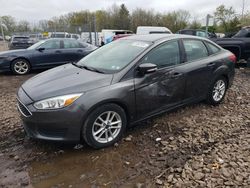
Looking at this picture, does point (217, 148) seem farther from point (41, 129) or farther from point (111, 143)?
point (41, 129)

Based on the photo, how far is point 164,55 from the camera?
3762 millimetres

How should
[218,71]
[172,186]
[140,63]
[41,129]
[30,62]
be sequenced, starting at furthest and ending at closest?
[30,62], [218,71], [140,63], [41,129], [172,186]

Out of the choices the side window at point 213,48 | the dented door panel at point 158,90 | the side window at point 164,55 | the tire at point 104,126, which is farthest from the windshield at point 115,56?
the side window at point 213,48

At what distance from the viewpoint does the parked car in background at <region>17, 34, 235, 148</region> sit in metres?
2.87

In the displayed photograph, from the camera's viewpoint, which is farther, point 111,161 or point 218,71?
point 218,71

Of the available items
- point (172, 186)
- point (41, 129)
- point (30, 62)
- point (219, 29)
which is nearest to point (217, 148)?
point (172, 186)

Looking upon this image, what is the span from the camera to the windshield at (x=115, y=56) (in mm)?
3459

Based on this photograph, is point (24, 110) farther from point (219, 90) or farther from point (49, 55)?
point (49, 55)

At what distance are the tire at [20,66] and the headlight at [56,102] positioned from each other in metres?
6.13

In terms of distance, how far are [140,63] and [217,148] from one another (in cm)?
163

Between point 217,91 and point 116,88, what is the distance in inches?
105

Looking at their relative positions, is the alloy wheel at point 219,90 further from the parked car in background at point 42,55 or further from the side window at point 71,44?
the side window at point 71,44

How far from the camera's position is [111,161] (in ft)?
9.70

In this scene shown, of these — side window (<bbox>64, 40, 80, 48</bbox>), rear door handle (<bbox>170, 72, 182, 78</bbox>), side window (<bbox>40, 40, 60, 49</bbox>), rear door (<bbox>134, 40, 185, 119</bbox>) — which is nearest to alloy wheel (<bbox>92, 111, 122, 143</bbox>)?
rear door (<bbox>134, 40, 185, 119</bbox>)
